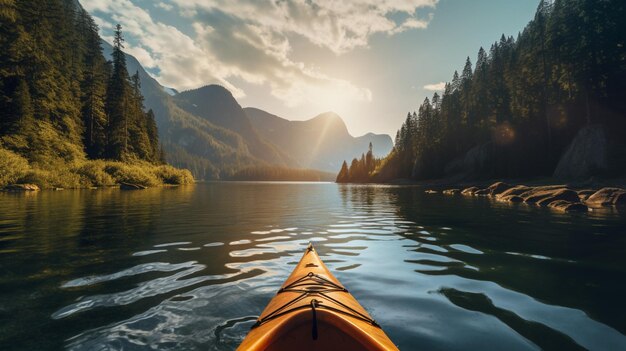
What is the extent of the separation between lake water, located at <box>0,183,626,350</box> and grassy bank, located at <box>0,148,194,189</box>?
23.2 meters

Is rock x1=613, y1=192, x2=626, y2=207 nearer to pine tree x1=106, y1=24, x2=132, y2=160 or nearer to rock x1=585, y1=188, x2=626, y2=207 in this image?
rock x1=585, y1=188, x2=626, y2=207

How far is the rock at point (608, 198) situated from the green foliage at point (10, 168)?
50779 mm

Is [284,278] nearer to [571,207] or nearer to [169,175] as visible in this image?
[571,207]

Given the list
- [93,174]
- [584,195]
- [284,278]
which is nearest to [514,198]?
[584,195]

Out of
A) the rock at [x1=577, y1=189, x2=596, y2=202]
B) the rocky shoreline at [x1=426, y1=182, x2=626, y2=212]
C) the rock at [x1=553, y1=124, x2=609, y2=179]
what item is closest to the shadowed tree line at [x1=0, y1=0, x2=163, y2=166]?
the rocky shoreline at [x1=426, y1=182, x2=626, y2=212]

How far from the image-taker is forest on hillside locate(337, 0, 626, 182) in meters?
37.0

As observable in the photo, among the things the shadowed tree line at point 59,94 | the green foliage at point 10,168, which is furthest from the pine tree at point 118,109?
the green foliage at point 10,168

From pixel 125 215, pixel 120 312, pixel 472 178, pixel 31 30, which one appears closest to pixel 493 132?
pixel 472 178

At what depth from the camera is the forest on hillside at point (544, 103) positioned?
3703 centimetres

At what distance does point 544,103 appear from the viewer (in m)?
47.1

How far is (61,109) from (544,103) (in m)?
73.7

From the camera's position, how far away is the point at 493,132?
5584cm

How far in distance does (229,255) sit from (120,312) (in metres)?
4.08

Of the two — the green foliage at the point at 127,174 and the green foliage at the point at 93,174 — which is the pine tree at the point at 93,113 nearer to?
the green foliage at the point at 127,174
